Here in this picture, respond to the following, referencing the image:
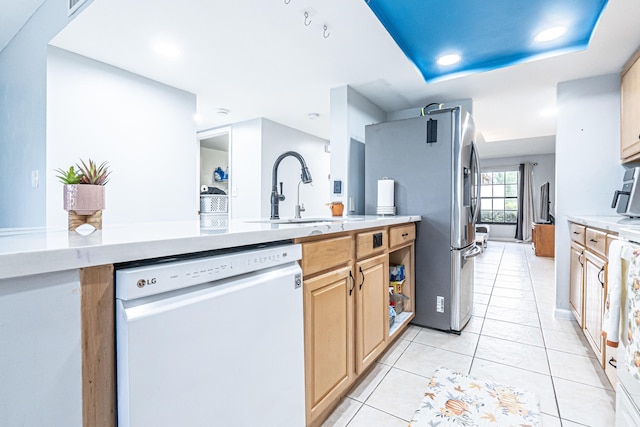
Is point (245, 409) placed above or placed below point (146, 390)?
below

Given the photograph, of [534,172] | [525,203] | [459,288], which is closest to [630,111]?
[459,288]

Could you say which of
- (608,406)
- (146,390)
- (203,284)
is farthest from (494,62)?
(146,390)

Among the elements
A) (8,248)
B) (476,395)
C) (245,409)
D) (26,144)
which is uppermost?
(26,144)

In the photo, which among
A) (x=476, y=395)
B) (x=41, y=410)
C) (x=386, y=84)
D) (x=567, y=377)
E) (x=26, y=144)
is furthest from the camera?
(x=386, y=84)

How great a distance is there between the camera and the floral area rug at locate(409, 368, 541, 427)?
1392 millimetres

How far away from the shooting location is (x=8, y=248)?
59 centimetres

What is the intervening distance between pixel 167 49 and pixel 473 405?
2918 mm

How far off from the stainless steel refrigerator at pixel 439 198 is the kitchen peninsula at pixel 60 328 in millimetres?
2122

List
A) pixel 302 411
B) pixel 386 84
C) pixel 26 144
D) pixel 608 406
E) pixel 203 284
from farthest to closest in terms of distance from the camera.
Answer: pixel 386 84 < pixel 26 144 < pixel 608 406 < pixel 302 411 < pixel 203 284

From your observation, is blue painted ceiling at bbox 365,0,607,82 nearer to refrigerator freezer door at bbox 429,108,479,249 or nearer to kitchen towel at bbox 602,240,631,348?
refrigerator freezer door at bbox 429,108,479,249

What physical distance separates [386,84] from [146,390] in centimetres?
279

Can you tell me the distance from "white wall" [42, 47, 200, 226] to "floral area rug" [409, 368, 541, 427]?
2515 millimetres

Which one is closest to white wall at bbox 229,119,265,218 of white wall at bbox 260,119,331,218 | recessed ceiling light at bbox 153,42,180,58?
white wall at bbox 260,119,331,218

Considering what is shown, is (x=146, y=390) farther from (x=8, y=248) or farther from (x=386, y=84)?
(x=386, y=84)
